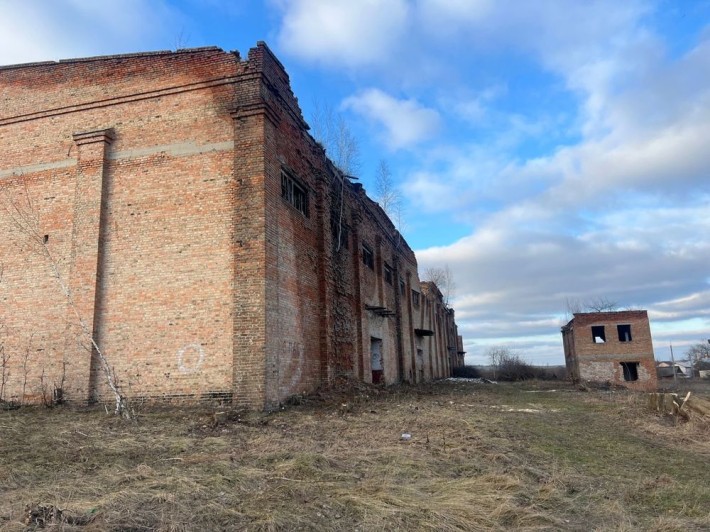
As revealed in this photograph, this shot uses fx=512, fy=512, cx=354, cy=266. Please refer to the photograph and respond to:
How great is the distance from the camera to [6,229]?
13.1 meters

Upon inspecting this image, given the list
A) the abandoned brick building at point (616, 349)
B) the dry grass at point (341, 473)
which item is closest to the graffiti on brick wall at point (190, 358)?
the dry grass at point (341, 473)

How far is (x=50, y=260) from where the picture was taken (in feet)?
40.8

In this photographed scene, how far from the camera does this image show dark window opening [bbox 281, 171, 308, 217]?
43.4 ft

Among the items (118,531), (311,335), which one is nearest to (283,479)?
(118,531)

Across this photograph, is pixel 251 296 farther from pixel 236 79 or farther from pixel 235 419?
pixel 236 79

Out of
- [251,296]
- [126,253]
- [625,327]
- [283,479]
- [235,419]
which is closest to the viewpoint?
[283,479]

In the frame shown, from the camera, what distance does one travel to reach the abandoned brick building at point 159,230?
1123 centimetres

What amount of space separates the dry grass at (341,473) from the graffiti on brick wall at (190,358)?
922mm

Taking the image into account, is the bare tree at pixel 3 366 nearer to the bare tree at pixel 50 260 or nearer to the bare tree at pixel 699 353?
the bare tree at pixel 50 260

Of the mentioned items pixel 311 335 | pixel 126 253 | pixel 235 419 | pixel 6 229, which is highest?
pixel 6 229

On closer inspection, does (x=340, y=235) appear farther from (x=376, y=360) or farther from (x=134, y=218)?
(x=134, y=218)

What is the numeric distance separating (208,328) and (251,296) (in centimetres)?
120

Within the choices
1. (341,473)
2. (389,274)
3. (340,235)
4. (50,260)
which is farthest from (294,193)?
(389,274)

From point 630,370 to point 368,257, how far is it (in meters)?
23.6
